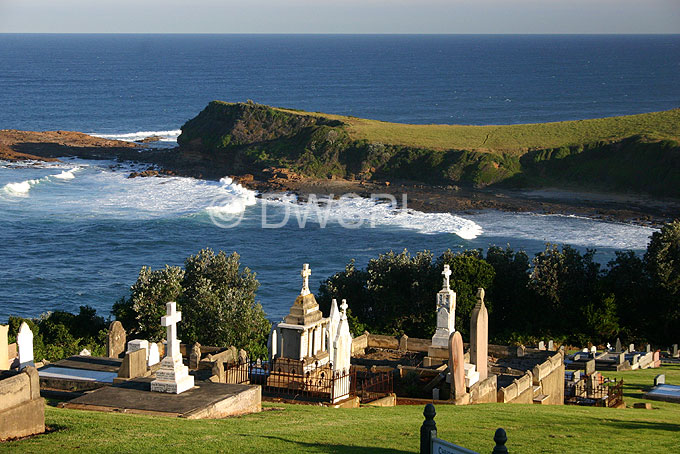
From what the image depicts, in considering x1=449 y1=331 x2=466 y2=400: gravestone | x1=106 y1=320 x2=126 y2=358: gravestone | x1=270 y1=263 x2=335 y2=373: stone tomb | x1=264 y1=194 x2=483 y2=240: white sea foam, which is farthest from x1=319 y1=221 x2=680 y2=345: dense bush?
x1=264 y1=194 x2=483 y2=240: white sea foam

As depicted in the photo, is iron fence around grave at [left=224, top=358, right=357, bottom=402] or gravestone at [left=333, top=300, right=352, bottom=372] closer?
iron fence around grave at [left=224, top=358, right=357, bottom=402]

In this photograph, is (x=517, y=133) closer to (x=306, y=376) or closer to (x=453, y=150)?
(x=453, y=150)

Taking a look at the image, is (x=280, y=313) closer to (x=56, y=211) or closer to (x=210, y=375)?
(x=210, y=375)

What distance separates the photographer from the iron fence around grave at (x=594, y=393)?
24750 mm

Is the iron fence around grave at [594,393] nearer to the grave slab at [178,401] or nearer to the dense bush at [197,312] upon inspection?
the grave slab at [178,401]

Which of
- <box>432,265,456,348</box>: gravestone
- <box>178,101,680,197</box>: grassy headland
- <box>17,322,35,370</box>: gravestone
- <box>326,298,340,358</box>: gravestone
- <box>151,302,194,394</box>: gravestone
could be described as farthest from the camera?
<box>178,101,680,197</box>: grassy headland

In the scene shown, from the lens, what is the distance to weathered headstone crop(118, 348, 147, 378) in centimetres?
2047

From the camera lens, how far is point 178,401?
60.1 feet

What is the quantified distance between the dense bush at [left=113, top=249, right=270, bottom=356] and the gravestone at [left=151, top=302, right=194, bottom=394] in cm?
1654

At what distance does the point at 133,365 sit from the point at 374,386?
6.32 meters

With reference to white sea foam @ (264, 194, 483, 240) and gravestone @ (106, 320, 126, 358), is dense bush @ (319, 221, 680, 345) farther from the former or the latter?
white sea foam @ (264, 194, 483, 240)

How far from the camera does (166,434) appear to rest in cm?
1491

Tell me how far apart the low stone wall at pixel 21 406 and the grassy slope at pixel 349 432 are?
1.43 feet

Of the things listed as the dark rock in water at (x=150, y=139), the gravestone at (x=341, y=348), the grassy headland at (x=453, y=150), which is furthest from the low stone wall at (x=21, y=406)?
the dark rock in water at (x=150, y=139)
